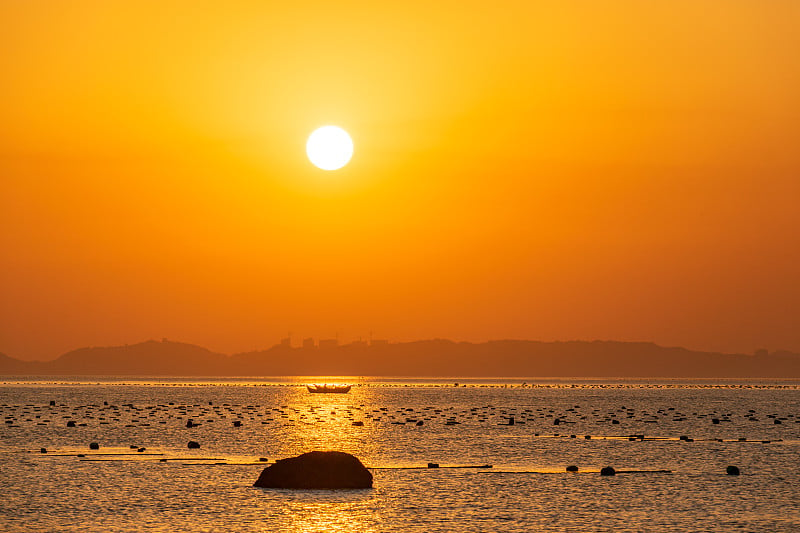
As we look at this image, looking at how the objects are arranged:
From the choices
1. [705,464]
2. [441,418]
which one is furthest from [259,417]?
[705,464]

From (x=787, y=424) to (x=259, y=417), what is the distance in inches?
2812

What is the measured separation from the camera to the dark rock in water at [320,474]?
5934 cm

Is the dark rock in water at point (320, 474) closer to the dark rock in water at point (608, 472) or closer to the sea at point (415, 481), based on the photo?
the sea at point (415, 481)

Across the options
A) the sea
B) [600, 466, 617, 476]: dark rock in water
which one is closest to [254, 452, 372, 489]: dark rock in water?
the sea

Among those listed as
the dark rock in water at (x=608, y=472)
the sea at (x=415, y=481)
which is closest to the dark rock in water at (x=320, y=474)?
the sea at (x=415, y=481)

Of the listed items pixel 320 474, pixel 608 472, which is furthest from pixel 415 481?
pixel 608 472

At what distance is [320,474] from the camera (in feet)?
195

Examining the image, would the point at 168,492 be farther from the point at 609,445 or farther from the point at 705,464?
the point at 609,445

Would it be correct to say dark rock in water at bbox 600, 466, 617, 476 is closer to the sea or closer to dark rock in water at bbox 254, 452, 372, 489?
the sea

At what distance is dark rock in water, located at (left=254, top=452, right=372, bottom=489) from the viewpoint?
59.3m

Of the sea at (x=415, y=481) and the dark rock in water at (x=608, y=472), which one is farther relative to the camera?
the dark rock in water at (x=608, y=472)

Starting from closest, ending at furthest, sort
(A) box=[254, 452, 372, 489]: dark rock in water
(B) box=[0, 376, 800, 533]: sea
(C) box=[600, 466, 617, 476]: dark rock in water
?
1. (B) box=[0, 376, 800, 533]: sea
2. (A) box=[254, 452, 372, 489]: dark rock in water
3. (C) box=[600, 466, 617, 476]: dark rock in water

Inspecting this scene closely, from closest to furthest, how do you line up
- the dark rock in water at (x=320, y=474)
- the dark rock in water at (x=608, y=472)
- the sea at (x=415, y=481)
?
the sea at (x=415, y=481), the dark rock in water at (x=320, y=474), the dark rock in water at (x=608, y=472)

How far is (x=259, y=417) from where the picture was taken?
6334 inches
